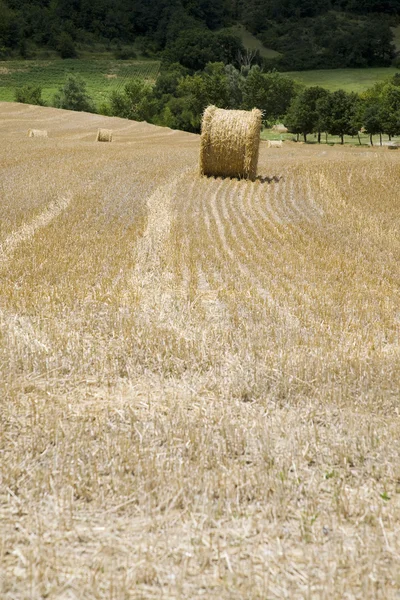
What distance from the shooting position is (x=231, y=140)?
58.6 feet

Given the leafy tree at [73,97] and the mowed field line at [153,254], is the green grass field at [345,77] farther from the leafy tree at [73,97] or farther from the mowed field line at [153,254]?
the mowed field line at [153,254]

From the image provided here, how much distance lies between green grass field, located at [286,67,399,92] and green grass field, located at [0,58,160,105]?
2019 centimetres

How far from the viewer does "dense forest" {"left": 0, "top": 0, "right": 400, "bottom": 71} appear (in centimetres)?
9531

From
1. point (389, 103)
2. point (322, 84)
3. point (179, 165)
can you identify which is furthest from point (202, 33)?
point (179, 165)

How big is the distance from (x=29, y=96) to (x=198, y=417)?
6995 centimetres

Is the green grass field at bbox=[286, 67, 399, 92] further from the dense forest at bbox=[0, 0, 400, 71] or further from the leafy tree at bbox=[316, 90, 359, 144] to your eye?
the leafy tree at bbox=[316, 90, 359, 144]

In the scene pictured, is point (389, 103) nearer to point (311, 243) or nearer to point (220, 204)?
point (220, 204)

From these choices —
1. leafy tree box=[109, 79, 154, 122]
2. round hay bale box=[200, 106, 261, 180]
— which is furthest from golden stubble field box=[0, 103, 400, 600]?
leafy tree box=[109, 79, 154, 122]

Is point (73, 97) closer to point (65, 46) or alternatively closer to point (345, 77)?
point (65, 46)

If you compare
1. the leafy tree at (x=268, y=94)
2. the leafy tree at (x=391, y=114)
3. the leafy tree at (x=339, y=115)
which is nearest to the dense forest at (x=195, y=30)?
the leafy tree at (x=268, y=94)

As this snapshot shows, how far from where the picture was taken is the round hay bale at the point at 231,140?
17812mm

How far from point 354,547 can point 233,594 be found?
2.07ft

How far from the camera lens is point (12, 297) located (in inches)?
278

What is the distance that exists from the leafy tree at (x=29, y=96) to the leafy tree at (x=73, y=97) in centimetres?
184
